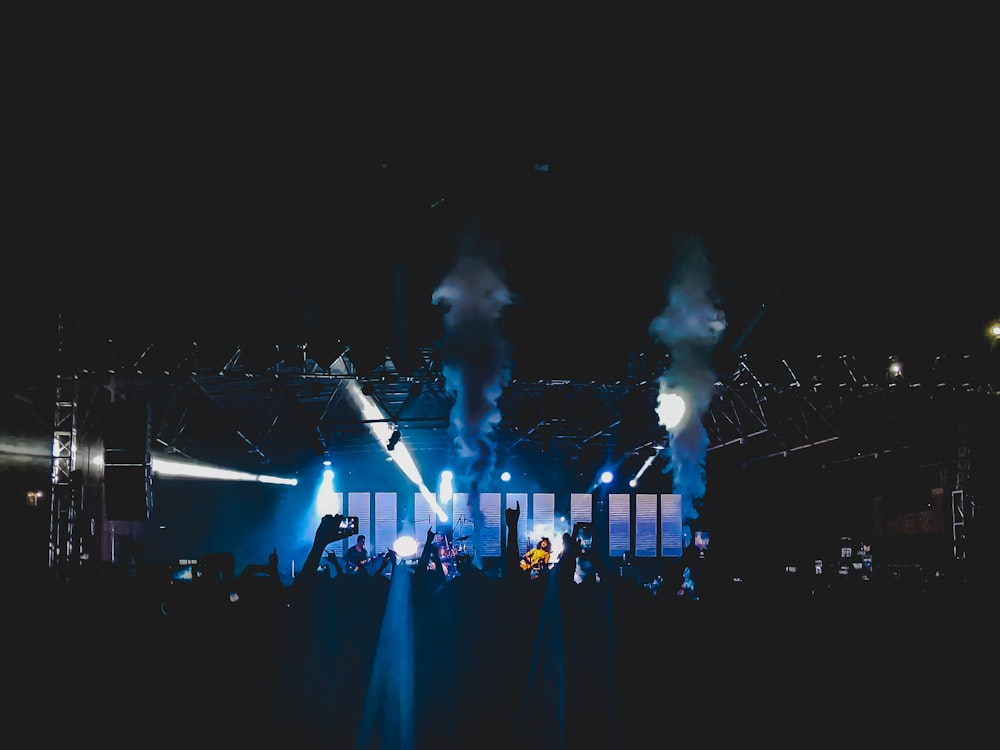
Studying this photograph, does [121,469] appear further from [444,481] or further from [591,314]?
[444,481]

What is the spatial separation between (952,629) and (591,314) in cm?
802

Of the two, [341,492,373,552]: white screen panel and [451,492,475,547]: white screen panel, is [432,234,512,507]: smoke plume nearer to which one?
[451,492,475,547]: white screen panel

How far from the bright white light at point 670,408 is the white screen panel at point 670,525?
6638 millimetres

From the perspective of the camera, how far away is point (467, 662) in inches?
184

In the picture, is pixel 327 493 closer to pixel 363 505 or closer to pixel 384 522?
pixel 363 505

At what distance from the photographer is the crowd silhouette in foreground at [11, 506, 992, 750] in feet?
14.8

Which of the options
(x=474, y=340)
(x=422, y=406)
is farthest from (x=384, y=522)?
(x=474, y=340)

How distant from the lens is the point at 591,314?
40.8 ft

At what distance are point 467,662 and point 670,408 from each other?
1093 centimetres

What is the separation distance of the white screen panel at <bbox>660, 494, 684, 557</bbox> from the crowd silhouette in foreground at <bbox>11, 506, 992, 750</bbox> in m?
17.3

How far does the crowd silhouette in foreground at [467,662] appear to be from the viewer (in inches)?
177

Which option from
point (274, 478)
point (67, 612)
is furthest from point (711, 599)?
point (274, 478)

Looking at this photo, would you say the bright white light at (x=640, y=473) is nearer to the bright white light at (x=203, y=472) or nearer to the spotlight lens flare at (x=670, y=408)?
the spotlight lens flare at (x=670, y=408)

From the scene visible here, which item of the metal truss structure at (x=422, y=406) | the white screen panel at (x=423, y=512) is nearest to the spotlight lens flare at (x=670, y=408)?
the metal truss structure at (x=422, y=406)
